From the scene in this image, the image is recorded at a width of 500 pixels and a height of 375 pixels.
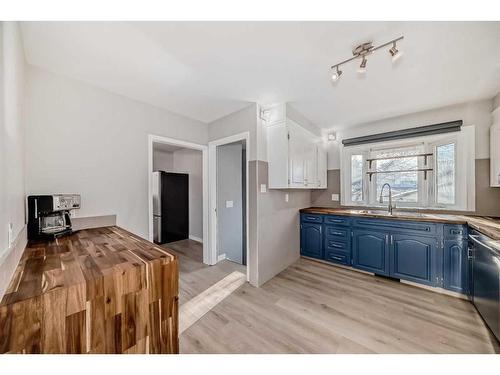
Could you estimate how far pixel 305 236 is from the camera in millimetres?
3102

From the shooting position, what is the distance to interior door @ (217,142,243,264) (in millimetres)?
3064

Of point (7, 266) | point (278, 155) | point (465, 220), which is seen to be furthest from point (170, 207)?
point (465, 220)

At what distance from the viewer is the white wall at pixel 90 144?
159 cm

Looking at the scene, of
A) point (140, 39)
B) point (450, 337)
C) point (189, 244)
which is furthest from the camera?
point (189, 244)

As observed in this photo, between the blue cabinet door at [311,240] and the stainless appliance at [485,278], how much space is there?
1.54 metres

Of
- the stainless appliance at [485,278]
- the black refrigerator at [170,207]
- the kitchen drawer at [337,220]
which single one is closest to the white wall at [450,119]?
the stainless appliance at [485,278]

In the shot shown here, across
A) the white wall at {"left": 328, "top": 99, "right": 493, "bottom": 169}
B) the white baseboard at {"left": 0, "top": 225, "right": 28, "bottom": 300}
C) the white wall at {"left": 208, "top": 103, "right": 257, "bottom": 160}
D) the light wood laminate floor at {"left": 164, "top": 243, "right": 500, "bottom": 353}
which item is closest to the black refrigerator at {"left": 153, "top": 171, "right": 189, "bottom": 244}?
the white wall at {"left": 208, "top": 103, "right": 257, "bottom": 160}

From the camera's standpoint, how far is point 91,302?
79cm

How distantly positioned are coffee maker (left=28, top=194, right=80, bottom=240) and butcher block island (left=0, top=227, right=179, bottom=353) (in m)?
0.26

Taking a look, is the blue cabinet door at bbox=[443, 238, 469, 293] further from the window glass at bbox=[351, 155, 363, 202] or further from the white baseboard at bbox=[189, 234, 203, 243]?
the white baseboard at bbox=[189, 234, 203, 243]

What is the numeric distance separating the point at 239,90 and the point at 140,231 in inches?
76.4

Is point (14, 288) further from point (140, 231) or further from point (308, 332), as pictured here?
point (308, 332)
